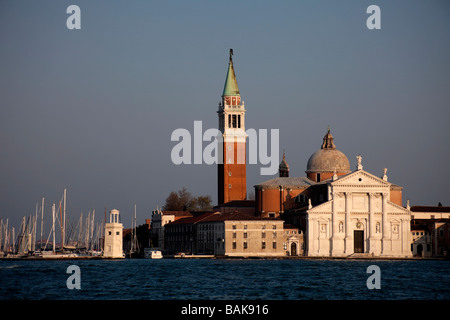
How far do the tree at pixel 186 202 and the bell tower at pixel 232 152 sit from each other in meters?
23.5

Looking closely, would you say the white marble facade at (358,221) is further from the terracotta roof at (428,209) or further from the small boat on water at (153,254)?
the small boat on water at (153,254)

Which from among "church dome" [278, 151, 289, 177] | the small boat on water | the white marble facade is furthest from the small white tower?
"church dome" [278, 151, 289, 177]

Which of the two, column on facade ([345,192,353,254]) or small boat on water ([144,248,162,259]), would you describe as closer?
column on facade ([345,192,353,254])

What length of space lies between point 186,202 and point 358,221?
47.1m

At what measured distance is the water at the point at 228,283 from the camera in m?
46.2

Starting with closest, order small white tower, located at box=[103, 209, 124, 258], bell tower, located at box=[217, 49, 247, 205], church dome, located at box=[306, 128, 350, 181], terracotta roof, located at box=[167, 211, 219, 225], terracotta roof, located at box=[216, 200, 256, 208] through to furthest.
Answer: small white tower, located at box=[103, 209, 124, 258] < terracotta roof, located at box=[167, 211, 219, 225] < church dome, located at box=[306, 128, 350, 181] < terracotta roof, located at box=[216, 200, 256, 208] < bell tower, located at box=[217, 49, 247, 205]

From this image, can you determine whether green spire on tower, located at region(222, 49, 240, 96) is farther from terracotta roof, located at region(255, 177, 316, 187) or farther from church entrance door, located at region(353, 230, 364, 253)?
church entrance door, located at region(353, 230, 364, 253)

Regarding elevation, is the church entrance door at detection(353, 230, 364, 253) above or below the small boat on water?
above

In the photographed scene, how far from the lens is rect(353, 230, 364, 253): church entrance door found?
310 feet

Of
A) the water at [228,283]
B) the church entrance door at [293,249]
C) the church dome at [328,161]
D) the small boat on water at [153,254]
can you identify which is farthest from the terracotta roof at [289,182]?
the water at [228,283]

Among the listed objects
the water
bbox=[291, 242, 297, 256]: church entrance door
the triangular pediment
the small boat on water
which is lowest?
the water

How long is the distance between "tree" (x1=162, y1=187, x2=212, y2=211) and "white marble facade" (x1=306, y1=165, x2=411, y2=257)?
136 feet
